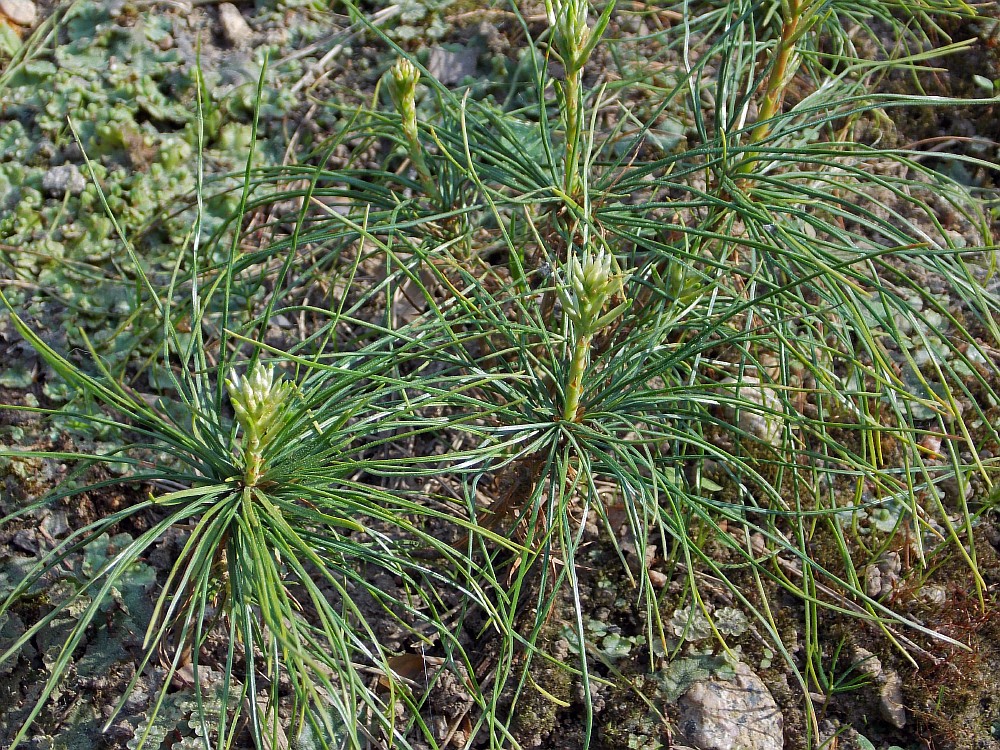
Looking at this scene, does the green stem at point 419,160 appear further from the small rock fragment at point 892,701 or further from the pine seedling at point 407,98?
the small rock fragment at point 892,701

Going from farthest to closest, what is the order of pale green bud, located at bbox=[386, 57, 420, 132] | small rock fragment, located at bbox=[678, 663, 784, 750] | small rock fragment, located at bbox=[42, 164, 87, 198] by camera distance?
small rock fragment, located at bbox=[42, 164, 87, 198] → small rock fragment, located at bbox=[678, 663, 784, 750] → pale green bud, located at bbox=[386, 57, 420, 132]

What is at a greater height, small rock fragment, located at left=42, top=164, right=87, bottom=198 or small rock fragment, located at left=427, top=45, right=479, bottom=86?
small rock fragment, located at left=427, top=45, right=479, bottom=86

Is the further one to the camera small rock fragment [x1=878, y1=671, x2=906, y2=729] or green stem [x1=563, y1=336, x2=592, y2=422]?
small rock fragment [x1=878, y1=671, x2=906, y2=729]

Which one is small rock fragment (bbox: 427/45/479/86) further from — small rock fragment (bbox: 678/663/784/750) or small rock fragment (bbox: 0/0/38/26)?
small rock fragment (bbox: 678/663/784/750)

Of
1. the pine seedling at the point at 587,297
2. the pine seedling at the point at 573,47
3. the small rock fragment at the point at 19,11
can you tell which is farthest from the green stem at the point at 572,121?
the small rock fragment at the point at 19,11

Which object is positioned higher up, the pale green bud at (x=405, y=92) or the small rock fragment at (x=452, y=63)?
the pale green bud at (x=405, y=92)

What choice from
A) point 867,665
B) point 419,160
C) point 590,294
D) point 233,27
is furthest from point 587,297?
point 233,27

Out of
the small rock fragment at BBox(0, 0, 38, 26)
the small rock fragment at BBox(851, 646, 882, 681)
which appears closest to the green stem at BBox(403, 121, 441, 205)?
the small rock fragment at BBox(851, 646, 882, 681)
